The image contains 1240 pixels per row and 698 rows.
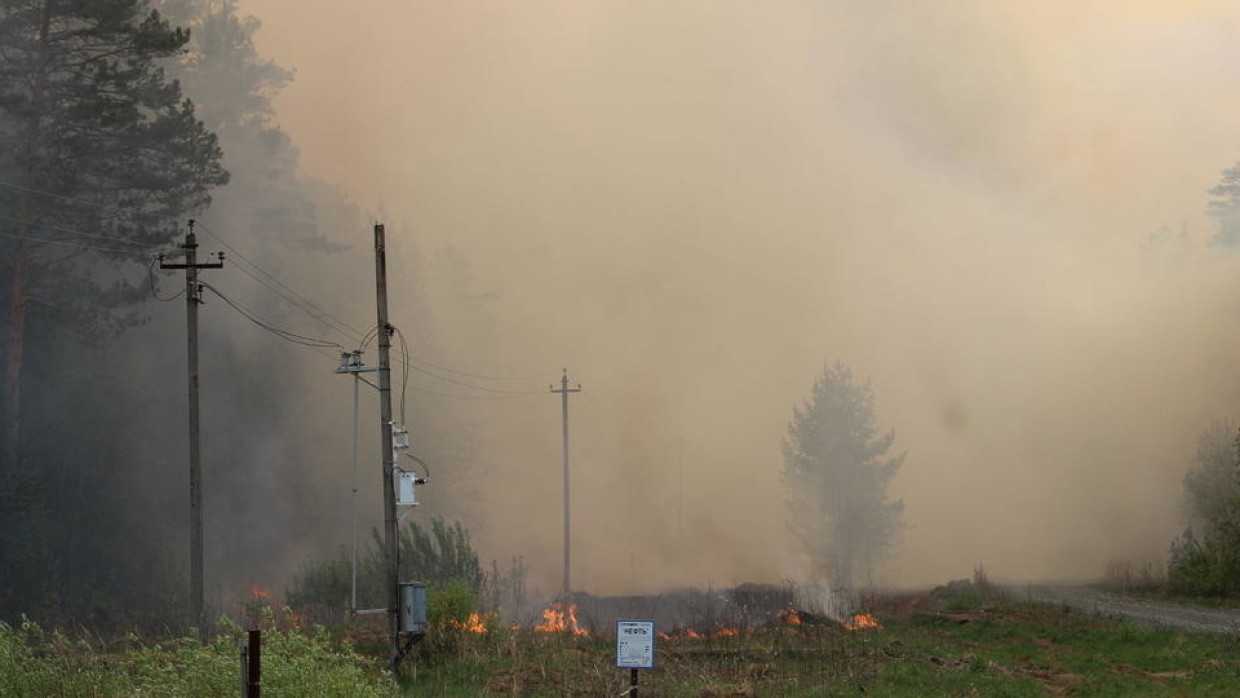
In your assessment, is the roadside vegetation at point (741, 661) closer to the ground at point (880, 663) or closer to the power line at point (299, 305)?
the ground at point (880, 663)

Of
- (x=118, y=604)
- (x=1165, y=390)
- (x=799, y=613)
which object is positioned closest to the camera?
(x=799, y=613)

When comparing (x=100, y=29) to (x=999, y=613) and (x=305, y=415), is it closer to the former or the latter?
(x=305, y=415)

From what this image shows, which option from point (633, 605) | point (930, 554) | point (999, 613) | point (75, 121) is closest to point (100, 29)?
point (75, 121)

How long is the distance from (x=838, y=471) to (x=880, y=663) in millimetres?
29327

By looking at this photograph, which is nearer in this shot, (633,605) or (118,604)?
(118,604)

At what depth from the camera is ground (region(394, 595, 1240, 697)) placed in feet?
70.2

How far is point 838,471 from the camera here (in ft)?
174

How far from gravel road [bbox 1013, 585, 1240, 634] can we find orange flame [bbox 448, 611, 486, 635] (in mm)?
12635

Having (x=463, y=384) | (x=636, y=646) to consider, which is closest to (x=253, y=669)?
(x=636, y=646)

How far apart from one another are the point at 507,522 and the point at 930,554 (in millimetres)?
15546

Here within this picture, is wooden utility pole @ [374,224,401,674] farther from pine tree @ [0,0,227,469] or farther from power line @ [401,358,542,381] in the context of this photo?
power line @ [401,358,542,381]

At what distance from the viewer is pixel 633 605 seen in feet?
121

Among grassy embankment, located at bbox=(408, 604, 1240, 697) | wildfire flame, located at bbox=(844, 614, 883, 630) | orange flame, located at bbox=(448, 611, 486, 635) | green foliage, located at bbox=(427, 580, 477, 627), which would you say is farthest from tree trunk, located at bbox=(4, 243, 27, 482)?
wildfire flame, located at bbox=(844, 614, 883, 630)

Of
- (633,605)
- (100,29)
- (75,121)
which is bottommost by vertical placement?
(633,605)
